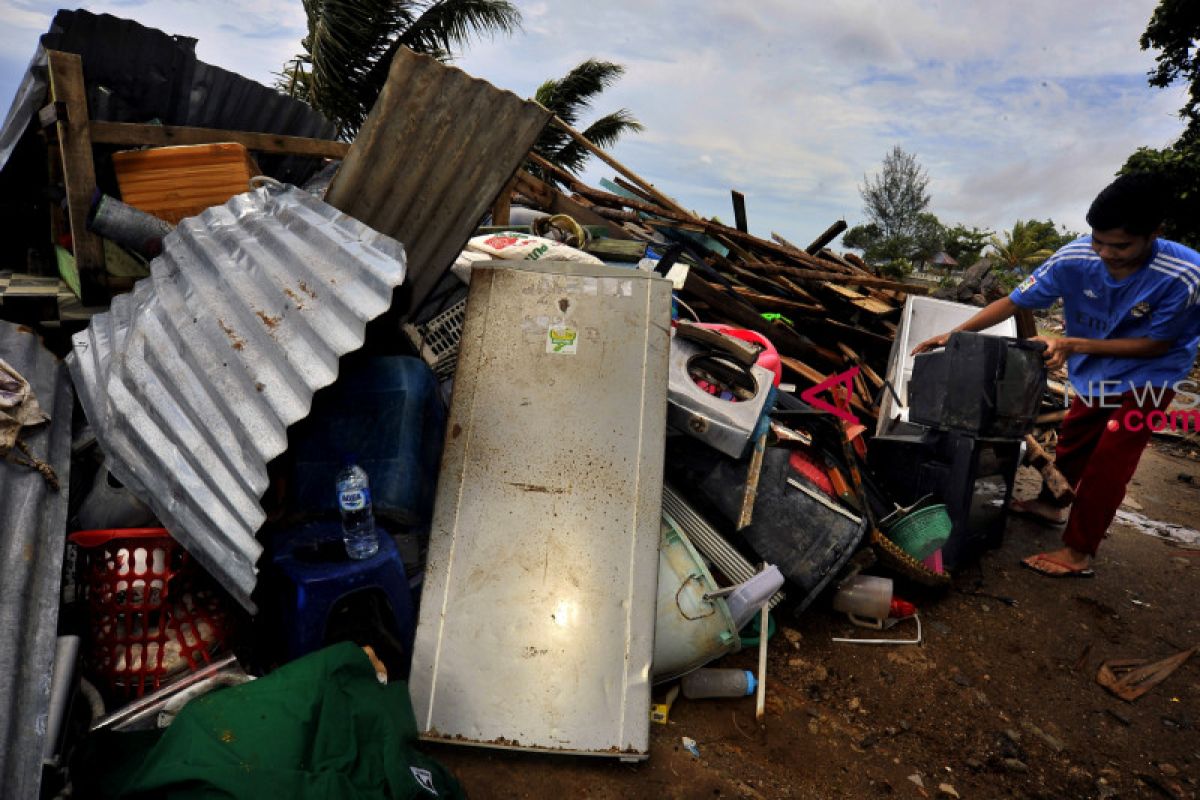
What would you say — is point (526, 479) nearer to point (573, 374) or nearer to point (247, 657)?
point (573, 374)

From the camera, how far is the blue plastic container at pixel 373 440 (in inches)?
86.8

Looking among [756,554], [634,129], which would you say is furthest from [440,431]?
[634,129]

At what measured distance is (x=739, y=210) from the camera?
6.24 metres

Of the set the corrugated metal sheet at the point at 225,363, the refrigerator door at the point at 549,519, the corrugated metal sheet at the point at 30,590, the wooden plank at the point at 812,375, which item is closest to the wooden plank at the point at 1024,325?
the wooden plank at the point at 812,375

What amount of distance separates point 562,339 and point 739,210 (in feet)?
14.0

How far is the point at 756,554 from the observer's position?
277 centimetres

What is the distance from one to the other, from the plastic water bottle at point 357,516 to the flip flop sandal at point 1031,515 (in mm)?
3750

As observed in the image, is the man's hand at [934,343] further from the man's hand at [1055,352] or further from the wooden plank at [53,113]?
the wooden plank at [53,113]

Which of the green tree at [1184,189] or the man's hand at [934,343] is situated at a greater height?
the green tree at [1184,189]

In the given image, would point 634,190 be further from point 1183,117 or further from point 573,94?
point 1183,117

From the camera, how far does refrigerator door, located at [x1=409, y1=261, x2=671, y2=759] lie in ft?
6.62

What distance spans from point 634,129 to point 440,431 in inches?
504

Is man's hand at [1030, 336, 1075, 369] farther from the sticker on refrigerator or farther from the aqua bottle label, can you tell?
the aqua bottle label

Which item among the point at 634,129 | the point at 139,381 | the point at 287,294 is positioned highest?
the point at 634,129
